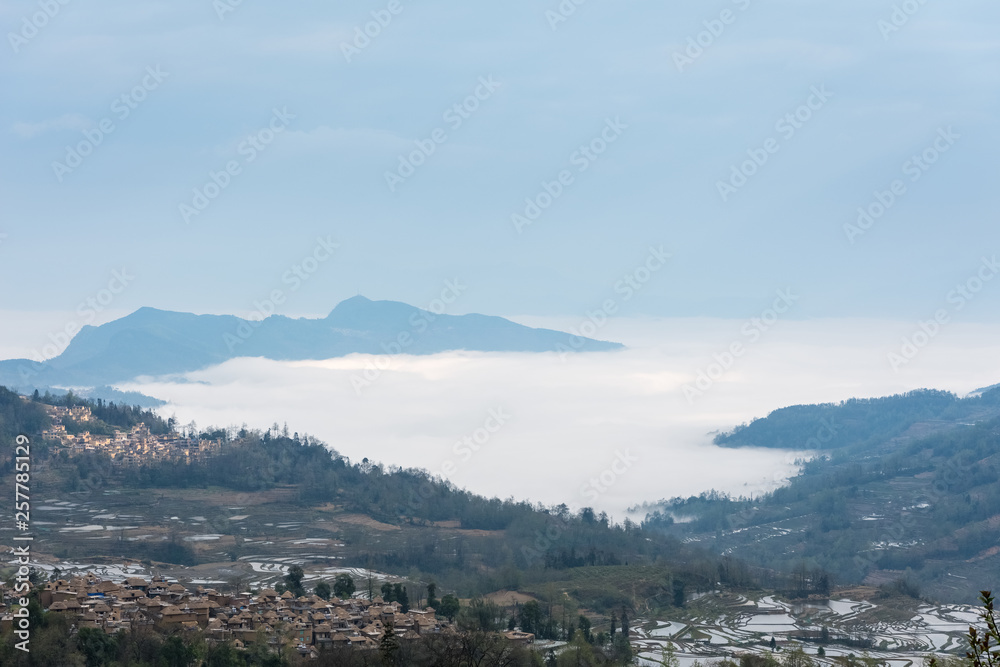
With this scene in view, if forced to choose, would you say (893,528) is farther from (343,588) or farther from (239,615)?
(239,615)

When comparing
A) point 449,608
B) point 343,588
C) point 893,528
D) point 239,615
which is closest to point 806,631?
point 449,608

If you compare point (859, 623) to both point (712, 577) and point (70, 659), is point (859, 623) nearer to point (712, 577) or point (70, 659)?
point (712, 577)

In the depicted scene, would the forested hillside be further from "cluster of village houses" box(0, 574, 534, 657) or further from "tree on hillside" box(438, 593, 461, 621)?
"cluster of village houses" box(0, 574, 534, 657)

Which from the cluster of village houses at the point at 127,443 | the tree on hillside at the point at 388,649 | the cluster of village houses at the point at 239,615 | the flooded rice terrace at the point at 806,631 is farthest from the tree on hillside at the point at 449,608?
the cluster of village houses at the point at 127,443

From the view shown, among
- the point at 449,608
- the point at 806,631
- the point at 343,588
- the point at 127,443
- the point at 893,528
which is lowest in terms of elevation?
the point at 806,631

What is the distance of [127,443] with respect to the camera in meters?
161

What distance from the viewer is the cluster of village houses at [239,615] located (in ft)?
177

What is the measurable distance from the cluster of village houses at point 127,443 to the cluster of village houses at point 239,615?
90.2 meters

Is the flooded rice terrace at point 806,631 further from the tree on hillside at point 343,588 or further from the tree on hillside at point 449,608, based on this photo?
the tree on hillside at point 343,588

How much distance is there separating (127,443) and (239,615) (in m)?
110

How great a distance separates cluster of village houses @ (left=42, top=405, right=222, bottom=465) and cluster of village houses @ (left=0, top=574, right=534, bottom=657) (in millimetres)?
90210

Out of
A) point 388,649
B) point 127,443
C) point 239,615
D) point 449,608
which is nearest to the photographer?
point 388,649

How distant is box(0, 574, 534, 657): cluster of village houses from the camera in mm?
53938

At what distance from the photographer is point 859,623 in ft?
263
